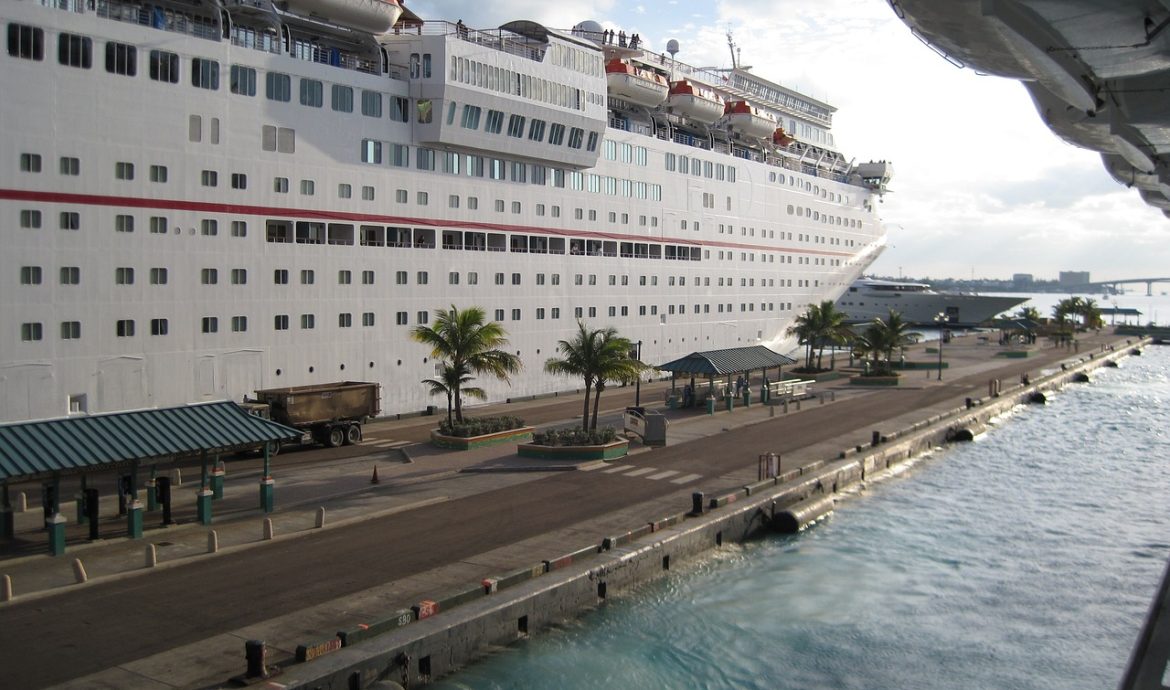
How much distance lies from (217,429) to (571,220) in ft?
93.7

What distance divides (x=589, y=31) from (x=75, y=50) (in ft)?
111

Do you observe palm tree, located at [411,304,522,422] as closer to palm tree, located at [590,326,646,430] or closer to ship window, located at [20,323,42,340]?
palm tree, located at [590,326,646,430]

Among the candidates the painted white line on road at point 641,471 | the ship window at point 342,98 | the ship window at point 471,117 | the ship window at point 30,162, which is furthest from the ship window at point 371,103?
the painted white line on road at point 641,471

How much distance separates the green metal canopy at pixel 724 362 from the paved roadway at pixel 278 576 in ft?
38.7

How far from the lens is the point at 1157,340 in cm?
12162

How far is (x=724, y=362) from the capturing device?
141ft

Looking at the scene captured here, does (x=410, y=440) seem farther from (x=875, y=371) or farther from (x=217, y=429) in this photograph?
(x=875, y=371)

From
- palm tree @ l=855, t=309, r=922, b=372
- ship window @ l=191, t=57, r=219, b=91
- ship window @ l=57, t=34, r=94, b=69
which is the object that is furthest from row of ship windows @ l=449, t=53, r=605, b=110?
palm tree @ l=855, t=309, r=922, b=372

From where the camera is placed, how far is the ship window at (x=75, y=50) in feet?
91.8

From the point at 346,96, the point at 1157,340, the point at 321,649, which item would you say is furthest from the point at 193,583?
the point at 1157,340

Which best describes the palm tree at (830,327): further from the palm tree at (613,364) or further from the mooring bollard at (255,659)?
the mooring bollard at (255,659)

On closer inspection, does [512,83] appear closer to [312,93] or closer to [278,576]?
[312,93]

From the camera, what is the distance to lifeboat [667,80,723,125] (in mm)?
57625

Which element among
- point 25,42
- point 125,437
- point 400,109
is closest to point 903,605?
point 125,437
